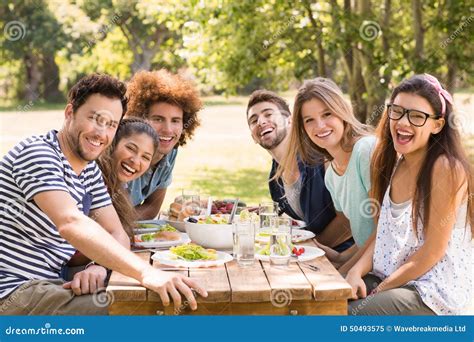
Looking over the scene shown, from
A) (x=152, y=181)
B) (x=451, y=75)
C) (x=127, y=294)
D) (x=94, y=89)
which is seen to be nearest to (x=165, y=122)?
(x=152, y=181)

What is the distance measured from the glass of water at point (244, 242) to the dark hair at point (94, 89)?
815 millimetres

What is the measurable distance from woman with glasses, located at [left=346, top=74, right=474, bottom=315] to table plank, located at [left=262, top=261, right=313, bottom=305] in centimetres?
40

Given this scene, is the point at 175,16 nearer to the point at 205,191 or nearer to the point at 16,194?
the point at 205,191

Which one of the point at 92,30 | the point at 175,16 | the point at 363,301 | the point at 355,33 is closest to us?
the point at 363,301

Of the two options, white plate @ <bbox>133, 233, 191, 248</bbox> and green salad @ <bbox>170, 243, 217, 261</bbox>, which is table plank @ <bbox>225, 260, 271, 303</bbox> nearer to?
green salad @ <bbox>170, 243, 217, 261</bbox>

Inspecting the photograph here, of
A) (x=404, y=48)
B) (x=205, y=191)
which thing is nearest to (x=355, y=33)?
(x=404, y=48)

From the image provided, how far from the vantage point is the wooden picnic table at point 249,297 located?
263 cm

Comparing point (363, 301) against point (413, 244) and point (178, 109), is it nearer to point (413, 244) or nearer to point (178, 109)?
point (413, 244)

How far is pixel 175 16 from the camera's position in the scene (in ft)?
35.0

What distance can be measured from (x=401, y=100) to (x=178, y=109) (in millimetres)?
1780

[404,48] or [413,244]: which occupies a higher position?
[404,48]

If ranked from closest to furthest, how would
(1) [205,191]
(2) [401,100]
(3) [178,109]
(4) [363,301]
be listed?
(4) [363,301] → (2) [401,100] → (3) [178,109] → (1) [205,191]

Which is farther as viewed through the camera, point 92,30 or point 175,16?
point 92,30

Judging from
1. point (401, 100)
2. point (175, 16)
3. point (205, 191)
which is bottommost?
point (205, 191)
